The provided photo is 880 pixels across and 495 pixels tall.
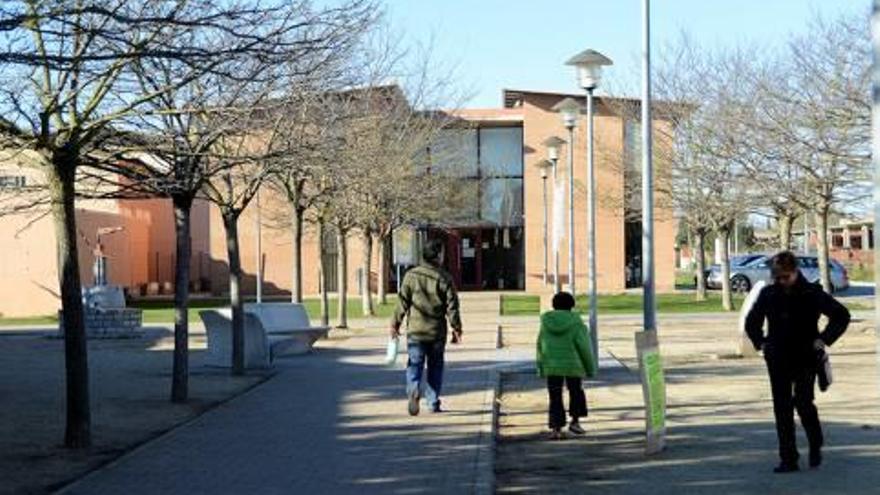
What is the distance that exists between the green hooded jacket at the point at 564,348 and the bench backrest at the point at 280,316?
9940 mm

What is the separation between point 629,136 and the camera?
40.5 metres

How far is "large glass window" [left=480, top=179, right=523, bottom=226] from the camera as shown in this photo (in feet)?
167

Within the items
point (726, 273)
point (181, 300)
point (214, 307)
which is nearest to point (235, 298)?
point (181, 300)

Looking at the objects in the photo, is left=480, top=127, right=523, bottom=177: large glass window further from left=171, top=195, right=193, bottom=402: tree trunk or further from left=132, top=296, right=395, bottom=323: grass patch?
left=171, top=195, right=193, bottom=402: tree trunk

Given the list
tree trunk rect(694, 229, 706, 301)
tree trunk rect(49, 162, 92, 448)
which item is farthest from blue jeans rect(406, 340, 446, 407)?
tree trunk rect(694, 229, 706, 301)

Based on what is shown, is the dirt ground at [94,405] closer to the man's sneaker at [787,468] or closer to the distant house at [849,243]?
the man's sneaker at [787,468]

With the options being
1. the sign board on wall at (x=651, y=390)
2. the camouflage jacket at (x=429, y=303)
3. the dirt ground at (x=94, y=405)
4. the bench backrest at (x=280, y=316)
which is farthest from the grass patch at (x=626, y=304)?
the sign board on wall at (x=651, y=390)

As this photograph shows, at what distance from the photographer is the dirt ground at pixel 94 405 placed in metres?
9.53

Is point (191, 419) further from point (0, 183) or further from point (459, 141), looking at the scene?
point (459, 141)

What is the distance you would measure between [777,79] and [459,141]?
16.1 m

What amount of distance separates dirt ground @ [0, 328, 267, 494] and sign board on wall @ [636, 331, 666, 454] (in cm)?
450

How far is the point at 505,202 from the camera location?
167 feet

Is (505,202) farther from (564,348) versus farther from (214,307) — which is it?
(564,348)

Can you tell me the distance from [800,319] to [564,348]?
2.87 meters
